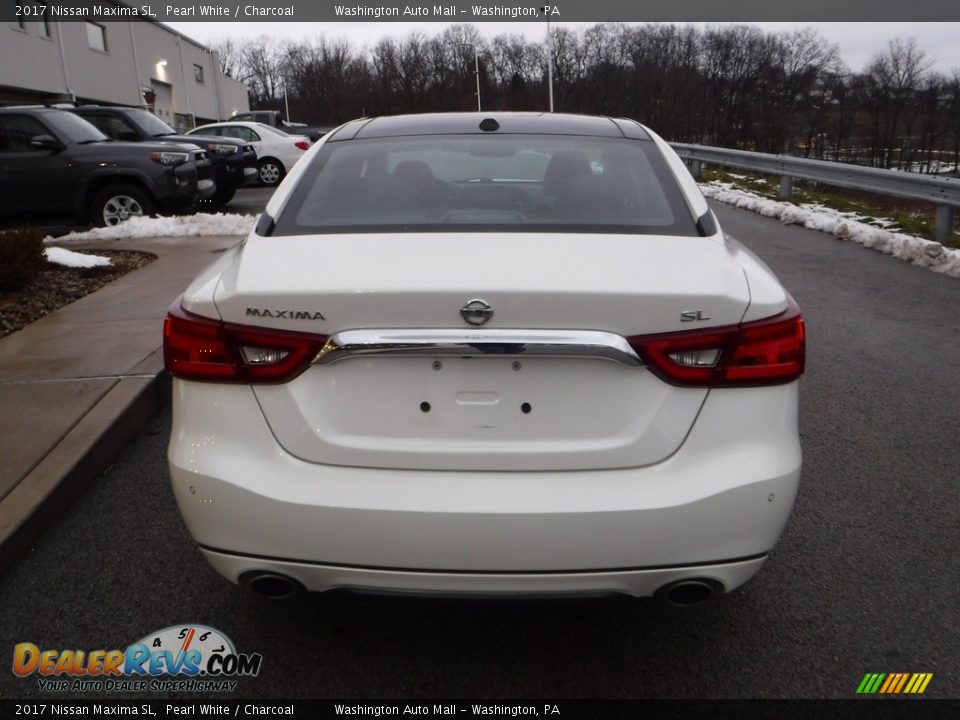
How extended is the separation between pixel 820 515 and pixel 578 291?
1946mm

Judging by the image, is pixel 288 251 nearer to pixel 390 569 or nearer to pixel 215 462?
pixel 215 462

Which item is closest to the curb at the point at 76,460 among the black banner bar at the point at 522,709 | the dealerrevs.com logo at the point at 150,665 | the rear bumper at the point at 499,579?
the dealerrevs.com logo at the point at 150,665

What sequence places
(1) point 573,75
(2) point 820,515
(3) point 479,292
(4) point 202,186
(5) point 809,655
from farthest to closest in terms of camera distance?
(1) point 573,75
(4) point 202,186
(2) point 820,515
(5) point 809,655
(3) point 479,292

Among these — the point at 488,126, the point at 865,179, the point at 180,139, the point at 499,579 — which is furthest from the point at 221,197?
the point at 499,579

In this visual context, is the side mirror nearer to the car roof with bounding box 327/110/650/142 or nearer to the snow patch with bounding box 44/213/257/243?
the snow patch with bounding box 44/213/257/243

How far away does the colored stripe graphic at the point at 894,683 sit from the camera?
236 cm

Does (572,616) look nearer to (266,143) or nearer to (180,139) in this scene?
(180,139)

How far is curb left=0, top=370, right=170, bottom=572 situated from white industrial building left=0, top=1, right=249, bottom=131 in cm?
2755

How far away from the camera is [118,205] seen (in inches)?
457

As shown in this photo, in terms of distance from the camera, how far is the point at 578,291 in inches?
81.0

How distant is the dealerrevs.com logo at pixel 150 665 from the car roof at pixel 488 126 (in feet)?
6.30

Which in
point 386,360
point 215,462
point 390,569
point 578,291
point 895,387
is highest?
Result: point 578,291

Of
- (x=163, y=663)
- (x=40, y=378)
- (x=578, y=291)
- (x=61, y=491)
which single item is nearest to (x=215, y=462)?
(x=163, y=663)

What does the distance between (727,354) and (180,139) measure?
13.4 m
